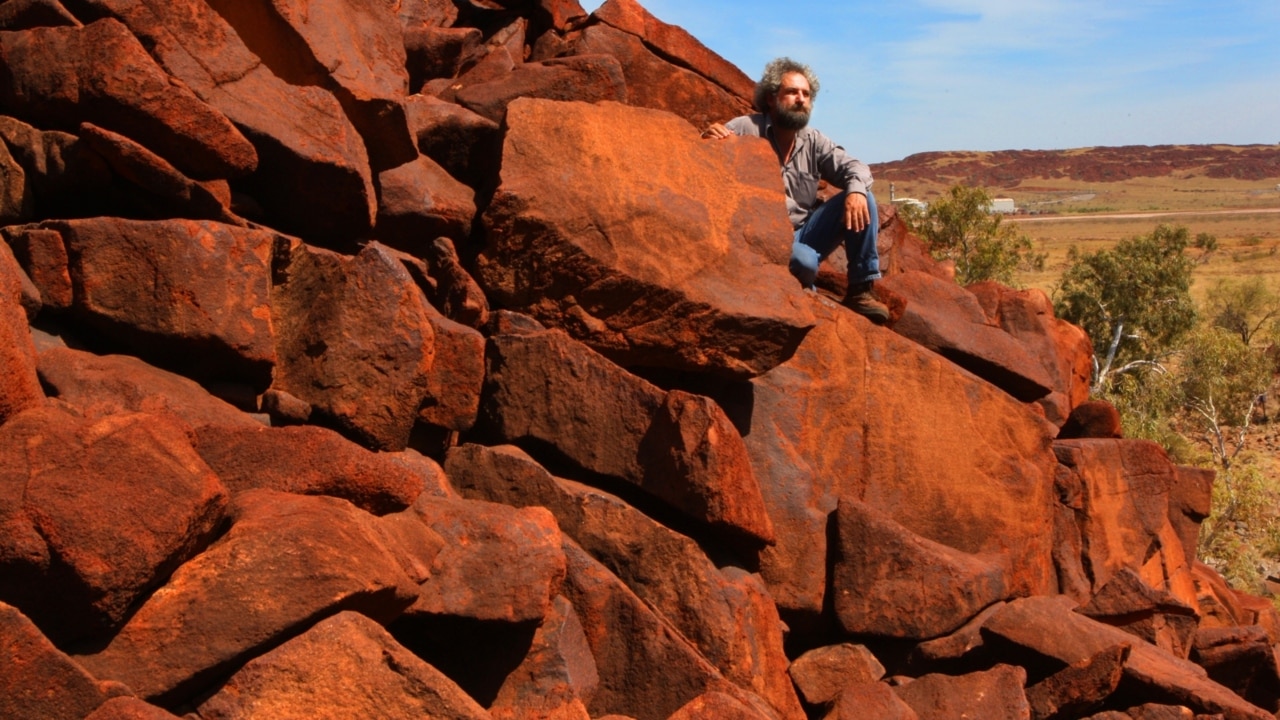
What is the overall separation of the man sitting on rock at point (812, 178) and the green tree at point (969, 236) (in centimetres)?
1233

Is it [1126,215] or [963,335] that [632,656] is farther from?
[1126,215]

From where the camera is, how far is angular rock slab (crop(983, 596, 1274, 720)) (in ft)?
20.2

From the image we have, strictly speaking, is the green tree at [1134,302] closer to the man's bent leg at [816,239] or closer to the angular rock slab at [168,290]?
the man's bent leg at [816,239]

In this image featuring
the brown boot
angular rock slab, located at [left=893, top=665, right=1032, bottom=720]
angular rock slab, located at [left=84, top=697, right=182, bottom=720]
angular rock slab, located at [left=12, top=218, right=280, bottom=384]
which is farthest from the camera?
the brown boot

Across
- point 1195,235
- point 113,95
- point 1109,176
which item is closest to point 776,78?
point 113,95

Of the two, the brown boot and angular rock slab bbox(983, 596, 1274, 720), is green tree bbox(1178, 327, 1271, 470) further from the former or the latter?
angular rock slab bbox(983, 596, 1274, 720)

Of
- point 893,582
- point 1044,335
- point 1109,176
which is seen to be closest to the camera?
point 893,582

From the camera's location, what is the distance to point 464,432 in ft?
18.8

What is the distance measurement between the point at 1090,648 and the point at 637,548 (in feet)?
Result: 7.93

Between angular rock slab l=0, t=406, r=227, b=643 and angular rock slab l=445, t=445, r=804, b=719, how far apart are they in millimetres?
1701

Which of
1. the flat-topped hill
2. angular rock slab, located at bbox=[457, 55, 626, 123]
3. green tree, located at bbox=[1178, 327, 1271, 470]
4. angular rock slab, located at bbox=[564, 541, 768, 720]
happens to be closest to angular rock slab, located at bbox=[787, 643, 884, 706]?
angular rock slab, located at bbox=[564, 541, 768, 720]

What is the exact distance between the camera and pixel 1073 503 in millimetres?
8000

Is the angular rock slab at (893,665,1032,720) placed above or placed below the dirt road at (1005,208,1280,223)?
above

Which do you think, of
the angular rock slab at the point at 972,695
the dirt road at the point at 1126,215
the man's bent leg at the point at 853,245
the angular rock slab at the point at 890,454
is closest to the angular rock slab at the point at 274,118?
the angular rock slab at the point at 890,454
